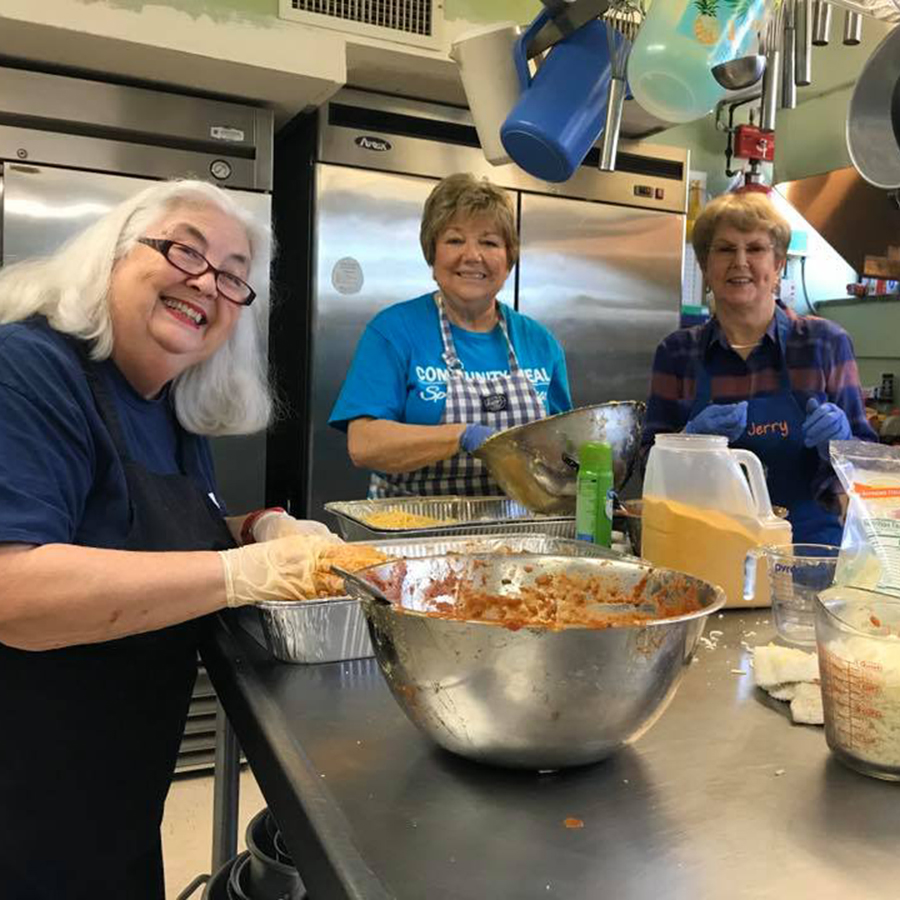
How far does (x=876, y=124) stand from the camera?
1.08m

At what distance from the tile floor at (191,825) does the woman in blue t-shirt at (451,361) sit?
0.84 m

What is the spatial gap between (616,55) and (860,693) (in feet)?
2.77

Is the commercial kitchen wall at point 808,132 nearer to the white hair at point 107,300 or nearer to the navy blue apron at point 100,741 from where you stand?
the white hair at point 107,300

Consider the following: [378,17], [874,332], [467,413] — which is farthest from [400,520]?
[874,332]

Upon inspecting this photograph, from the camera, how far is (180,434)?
1.37m

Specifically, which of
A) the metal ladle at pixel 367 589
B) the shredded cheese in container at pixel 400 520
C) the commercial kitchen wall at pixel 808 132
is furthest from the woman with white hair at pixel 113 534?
the commercial kitchen wall at pixel 808 132

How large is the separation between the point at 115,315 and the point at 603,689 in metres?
0.85

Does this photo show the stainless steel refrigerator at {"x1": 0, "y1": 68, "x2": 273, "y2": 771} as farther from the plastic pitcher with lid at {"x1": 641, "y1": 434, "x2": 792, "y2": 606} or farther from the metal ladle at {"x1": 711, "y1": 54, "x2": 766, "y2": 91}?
the metal ladle at {"x1": 711, "y1": 54, "x2": 766, "y2": 91}

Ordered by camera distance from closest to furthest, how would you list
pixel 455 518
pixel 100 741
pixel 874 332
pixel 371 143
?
pixel 100 741 → pixel 455 518 → pixel 371 143 → pixel 874 332

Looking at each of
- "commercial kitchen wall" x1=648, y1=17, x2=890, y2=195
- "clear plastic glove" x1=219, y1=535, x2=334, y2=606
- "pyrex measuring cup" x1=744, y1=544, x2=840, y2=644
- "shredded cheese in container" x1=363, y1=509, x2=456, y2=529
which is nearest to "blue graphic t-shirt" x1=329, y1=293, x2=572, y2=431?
"shredded cheese in container" x1=363, y1=509, x2=456, y2=529

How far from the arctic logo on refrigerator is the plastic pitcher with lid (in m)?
1.91

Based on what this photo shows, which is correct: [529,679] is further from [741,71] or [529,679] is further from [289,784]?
[741,71]

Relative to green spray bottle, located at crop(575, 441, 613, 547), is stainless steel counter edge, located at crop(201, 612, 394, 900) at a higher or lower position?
lower

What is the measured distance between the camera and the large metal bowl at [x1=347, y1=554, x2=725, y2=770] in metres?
0.70
